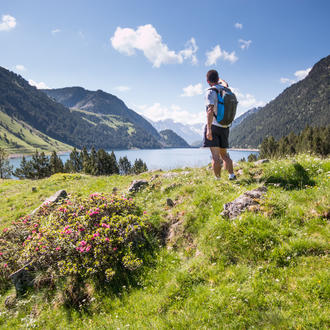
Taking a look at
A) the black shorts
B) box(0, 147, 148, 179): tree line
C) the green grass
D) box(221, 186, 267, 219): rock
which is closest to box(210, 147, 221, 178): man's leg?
the black shorts

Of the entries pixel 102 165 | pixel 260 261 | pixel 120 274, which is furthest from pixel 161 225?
pixel 102 165

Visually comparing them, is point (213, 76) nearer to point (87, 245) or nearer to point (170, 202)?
point (170, 202)

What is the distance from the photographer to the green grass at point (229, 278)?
11.1 ft

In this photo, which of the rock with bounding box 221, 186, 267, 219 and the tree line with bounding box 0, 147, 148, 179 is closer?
the rock with bounding box 221, 186, 267, 219

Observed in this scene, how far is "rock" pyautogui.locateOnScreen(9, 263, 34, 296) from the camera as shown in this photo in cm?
552

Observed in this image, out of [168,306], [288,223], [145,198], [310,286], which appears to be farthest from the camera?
[145,198]

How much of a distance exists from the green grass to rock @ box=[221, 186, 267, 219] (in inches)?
7.8

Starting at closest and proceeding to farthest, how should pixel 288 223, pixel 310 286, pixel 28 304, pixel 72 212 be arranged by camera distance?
pixel 310 286
pixel 288 223
pixel 28 304
pixel 72 212

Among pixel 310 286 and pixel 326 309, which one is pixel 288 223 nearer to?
pixel 310 286

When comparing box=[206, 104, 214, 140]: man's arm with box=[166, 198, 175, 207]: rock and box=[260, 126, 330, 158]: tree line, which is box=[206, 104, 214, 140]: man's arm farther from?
box=[260, 126, 330, 158]: tree line

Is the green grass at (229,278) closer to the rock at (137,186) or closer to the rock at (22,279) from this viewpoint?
the rock at (22,279)

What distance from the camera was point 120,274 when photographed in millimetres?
5262

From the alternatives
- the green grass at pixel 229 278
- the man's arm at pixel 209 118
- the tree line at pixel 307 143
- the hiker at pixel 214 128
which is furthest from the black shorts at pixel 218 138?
the tree line at pixel 307 143

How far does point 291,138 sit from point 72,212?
354ft
